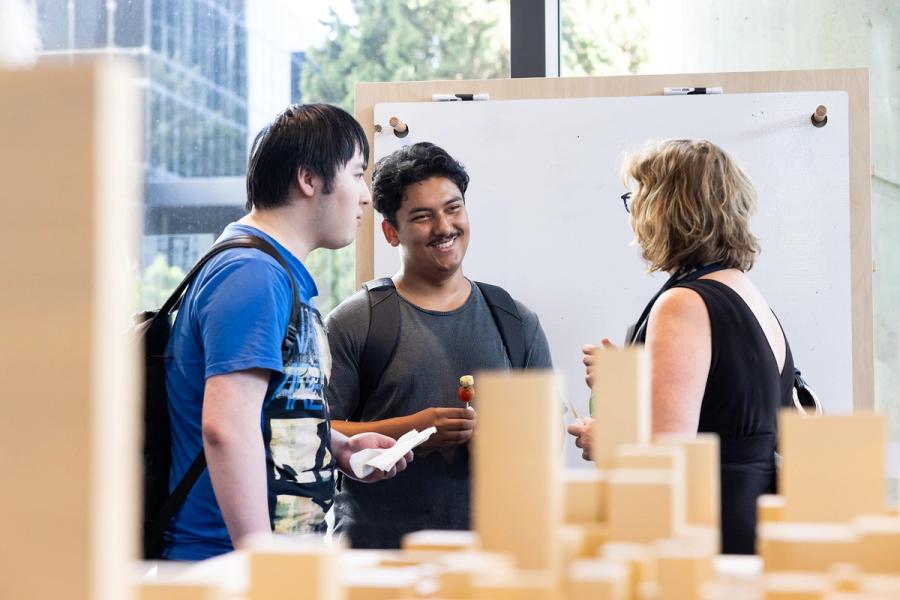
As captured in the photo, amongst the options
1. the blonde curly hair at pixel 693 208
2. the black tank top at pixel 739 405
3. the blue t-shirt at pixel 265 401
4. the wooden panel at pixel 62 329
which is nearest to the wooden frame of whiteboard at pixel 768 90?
→ the blonde curly hair at pixel 693 208

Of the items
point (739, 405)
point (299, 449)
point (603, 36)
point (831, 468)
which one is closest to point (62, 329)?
point (831, 468)

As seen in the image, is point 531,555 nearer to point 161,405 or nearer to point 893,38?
point 161,405

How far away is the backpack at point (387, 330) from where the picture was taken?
2010 mm

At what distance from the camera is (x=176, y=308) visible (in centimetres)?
141

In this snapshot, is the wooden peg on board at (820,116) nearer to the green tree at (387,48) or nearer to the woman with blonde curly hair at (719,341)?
the woman with blonde curly hair at (719,341)

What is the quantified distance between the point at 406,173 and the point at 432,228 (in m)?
0.13

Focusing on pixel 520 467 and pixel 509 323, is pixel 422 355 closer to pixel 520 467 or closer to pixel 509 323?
pixel 509 323

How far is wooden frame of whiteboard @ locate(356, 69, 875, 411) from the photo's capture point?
2402 mm

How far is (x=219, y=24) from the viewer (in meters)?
3.22

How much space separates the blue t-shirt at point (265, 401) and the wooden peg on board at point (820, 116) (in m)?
1.49

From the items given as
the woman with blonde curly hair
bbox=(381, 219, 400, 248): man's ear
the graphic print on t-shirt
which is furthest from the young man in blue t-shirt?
bbox=(381, 219, 400, 248): man's ear

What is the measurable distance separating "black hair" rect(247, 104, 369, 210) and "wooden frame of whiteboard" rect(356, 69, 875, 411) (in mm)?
950

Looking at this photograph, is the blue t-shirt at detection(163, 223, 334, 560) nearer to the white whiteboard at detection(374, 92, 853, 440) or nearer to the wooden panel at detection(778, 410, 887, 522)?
the wooden panel at detection(778, 410, 887, 522)

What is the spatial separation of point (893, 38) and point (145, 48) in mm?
2141
